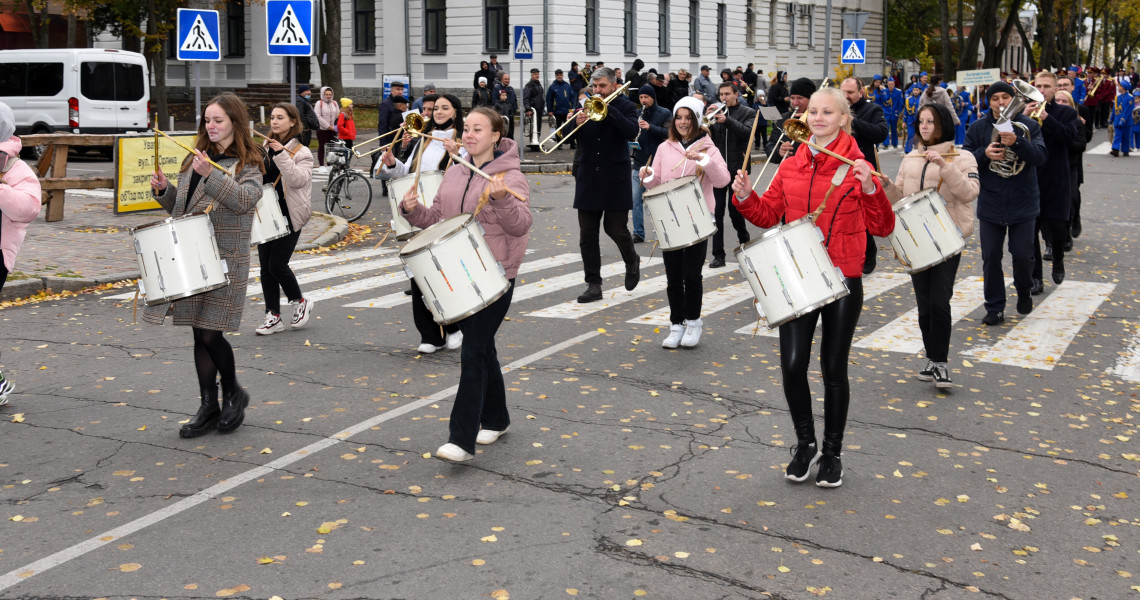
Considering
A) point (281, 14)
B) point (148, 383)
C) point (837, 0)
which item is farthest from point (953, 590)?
point (837, 0)

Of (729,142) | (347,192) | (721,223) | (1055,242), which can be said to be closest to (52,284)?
(347,192)

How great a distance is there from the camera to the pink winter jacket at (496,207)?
600 cm

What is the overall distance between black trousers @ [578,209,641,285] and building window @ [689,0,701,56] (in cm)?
4017

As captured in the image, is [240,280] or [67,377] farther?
[67,377]

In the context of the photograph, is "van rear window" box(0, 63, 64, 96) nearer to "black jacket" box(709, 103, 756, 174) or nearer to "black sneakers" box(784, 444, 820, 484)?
"black jacket" box(709, 103, 756, 174)

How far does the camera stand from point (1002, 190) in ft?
30.9

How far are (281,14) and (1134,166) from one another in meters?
19.2

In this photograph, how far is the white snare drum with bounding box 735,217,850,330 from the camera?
545cm

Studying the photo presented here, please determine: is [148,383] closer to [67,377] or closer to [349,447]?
[67,377]

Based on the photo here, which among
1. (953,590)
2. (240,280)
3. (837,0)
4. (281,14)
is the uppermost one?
(837,0)

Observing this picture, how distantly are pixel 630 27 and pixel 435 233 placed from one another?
4067cm

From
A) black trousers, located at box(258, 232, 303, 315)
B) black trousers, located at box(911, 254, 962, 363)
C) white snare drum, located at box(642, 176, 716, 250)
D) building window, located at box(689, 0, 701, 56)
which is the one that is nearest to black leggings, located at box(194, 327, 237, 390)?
black trousers, located at box(258, 232, 303, 315)

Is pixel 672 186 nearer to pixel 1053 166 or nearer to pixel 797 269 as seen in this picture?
pixel 797 269

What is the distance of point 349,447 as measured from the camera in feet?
21.0
